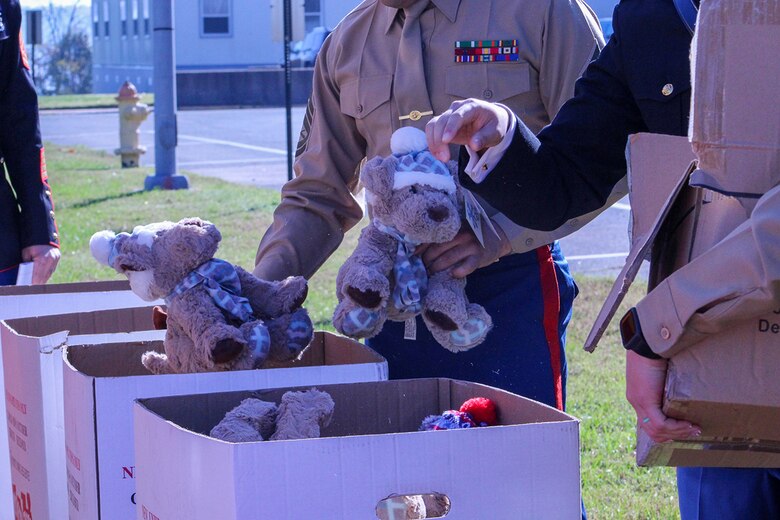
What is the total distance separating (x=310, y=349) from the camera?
8.43ft

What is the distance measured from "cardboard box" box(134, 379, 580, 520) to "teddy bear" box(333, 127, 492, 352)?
694 millimetres

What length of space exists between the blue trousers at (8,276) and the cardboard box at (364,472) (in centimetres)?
204

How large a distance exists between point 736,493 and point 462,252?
795 mm

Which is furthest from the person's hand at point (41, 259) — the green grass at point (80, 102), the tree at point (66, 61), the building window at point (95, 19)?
the building window at point (95, 19)

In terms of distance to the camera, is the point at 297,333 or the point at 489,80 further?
the point at 489,80

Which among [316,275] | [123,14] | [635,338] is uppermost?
[123,14]

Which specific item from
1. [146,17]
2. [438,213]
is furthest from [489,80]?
[146,17]

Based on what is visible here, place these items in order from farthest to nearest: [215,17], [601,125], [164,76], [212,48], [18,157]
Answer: [212,48] < [215,17] < [164,76] < [18,157] < [601,125]

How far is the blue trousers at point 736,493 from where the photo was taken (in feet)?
6.47

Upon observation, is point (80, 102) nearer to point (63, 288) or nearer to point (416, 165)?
point (63, 288)

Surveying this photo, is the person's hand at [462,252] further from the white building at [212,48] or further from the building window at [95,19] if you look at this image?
the building window at [95,19]

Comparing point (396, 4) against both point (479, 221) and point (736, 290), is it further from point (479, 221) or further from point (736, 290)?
point (736, 290)

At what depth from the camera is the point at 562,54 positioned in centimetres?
259

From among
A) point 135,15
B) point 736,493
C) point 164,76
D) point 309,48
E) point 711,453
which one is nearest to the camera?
point 711,453
